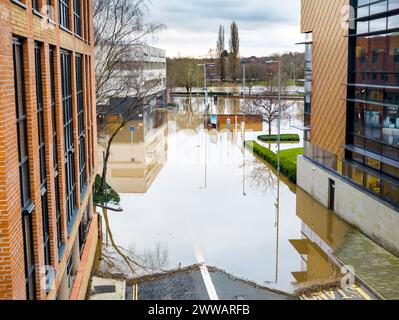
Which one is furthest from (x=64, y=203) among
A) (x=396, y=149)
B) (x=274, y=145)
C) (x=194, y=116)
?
(x=194, y=116)

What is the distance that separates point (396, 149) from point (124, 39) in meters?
14.8

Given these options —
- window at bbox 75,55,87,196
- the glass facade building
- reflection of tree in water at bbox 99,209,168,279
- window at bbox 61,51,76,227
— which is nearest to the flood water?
reflection of tree in water at bbox 99,209,168,279

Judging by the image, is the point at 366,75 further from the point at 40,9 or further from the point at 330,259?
the point at 40,9

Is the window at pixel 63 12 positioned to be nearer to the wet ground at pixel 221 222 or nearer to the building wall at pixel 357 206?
the wet ground at pixel 221 222

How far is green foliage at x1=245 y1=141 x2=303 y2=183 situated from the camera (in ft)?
84.2

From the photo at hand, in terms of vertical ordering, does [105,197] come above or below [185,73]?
below

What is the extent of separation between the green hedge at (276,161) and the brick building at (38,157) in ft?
43.1

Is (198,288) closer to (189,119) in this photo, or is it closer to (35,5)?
(35,5)

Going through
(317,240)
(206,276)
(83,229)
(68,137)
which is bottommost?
(317,240)

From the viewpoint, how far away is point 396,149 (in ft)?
49.3

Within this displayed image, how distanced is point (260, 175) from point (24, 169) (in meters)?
20.4

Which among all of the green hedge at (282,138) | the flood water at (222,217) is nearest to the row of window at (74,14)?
the flood water at (222,217)

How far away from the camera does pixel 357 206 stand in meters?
17.1

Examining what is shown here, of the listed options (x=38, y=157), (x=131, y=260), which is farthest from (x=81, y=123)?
(x=38, y=157)
